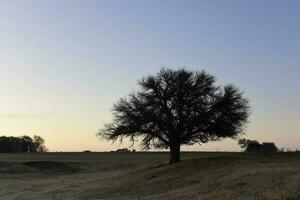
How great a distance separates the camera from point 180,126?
51312 millimetres

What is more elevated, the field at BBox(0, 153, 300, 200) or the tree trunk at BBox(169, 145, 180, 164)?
the tree trunk at BBox(169, 145, 180, 164)

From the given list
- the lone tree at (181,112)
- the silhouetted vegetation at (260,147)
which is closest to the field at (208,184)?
the lone tree at (181,112)

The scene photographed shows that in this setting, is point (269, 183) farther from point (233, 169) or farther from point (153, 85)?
point (153, 85)

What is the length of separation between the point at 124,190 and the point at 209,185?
27.9 feet

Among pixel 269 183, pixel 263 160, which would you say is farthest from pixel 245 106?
pixel 269 183

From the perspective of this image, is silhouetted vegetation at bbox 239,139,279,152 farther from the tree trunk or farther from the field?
the field

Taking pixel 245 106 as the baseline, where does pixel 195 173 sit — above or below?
below

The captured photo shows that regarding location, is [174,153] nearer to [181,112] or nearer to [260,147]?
[181,112]

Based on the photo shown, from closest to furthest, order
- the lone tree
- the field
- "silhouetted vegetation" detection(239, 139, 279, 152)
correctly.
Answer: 1. the field
2. the lone tree
3. "silhouetted vegetation" detection(239, 139, 279, 152)

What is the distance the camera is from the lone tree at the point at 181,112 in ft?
168

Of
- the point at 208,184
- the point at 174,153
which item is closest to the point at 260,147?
the point at 174,153

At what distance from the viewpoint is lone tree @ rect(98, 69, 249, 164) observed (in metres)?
51.2

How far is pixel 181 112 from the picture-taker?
51.1m

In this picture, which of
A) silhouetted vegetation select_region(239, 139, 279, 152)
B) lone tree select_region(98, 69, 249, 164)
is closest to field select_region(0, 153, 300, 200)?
lone tree select_region(98, 69, 249, 164)
